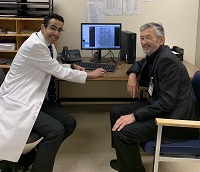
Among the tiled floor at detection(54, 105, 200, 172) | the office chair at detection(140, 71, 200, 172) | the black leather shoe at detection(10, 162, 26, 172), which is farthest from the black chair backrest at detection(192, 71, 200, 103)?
the black leather shoe at detection(10, 162, 26, 172)

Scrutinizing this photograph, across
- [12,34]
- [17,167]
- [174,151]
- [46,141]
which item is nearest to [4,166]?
[17,167]

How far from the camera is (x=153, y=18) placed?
3260 mm

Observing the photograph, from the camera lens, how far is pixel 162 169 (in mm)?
2258

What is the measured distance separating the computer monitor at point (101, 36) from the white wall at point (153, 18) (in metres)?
0.34

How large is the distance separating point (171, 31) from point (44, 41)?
1.86 m

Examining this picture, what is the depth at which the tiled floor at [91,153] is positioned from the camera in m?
2.28

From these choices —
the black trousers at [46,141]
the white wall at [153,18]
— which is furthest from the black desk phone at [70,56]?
the black trousers at [46,141]

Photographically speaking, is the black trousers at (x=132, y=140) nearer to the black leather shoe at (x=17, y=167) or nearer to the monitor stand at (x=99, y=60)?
the black leather shoe at (x=17, y=167)

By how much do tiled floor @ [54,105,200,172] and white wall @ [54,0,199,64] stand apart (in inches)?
35.6

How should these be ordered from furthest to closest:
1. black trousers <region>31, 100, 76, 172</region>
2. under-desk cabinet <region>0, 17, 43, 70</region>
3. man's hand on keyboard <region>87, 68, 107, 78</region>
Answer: under-desk cabinet <region>0, 17, 43, 70</region>
man's hand on keyboard <region>87, 68, 107, 78</region>
black trousers <region>31, 100, 76, 172</region>

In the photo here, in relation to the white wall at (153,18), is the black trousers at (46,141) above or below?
below

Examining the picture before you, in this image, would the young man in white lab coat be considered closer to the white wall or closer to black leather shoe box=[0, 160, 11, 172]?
black leather shoe box=[0, 160, 11, 172]

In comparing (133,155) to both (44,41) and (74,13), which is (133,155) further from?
(74,13)

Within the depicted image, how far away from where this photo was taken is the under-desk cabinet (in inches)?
114
